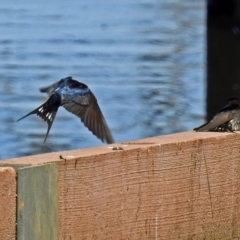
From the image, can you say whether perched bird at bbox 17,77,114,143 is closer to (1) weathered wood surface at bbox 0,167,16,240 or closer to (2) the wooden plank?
(2) the wooden plank

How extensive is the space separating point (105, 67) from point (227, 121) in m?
9.18

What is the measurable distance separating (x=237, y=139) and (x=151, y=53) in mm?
11803

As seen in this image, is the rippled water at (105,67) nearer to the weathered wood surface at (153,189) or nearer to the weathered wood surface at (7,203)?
the weathered wood surface at (153,189)

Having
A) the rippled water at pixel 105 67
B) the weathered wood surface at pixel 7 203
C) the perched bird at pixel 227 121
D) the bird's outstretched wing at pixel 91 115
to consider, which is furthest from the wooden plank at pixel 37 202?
the rippled water at pixel 105 67

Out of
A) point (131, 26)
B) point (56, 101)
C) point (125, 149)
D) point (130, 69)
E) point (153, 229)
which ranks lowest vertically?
point (153, 229)

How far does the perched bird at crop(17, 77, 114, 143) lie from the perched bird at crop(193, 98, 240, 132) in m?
1.55

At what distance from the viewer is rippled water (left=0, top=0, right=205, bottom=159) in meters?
9.61

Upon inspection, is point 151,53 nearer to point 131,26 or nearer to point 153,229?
point 131,26

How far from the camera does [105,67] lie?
1359cm

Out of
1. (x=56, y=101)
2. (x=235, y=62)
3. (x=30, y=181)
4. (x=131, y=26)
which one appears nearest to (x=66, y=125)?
(x=56, y=101)

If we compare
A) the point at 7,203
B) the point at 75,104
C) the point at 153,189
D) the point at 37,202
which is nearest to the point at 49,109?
the point at 75,104

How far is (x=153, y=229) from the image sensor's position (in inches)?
131

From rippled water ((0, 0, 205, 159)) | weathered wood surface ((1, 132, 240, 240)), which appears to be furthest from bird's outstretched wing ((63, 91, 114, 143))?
weathered wood surface ((1, 132, 240, 240))

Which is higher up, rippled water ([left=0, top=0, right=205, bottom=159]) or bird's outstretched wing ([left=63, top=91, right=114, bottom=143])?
rippled water ([left=0, top=0, right=205, bottom=159])
